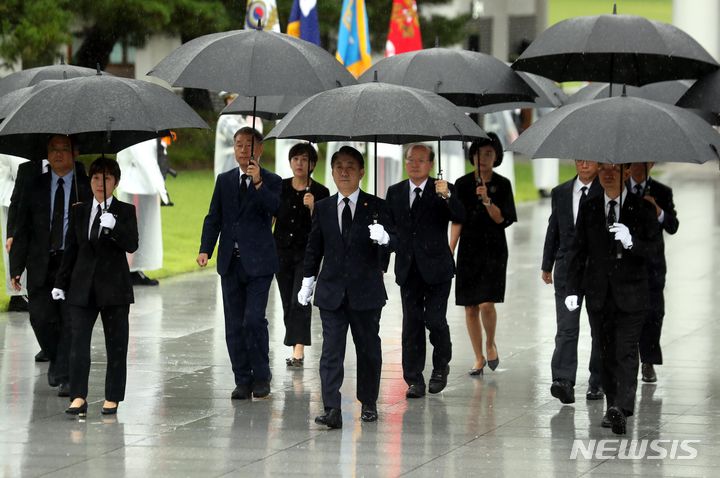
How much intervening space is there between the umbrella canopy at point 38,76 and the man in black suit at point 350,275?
273 cm

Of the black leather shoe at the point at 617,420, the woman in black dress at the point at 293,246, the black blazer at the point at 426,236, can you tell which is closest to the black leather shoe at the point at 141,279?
the woman in black dress at the point at 293,246

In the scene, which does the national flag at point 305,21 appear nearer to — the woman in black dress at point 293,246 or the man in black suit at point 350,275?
the woman in black dress at point 293,246

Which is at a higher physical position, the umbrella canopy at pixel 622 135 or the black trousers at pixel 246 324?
the umbrella canopy at pixel 622 135

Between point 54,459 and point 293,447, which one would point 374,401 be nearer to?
point 293,447

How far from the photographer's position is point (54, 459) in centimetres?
757

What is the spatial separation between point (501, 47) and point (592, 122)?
4016cm

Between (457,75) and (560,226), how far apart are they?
1412mm

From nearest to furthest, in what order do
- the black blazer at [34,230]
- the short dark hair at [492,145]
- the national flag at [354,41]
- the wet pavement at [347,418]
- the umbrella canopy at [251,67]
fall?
the wet pavement at [347,418]
the umbrella canopy at [251,67]
the black blazer at [34,230]
the short dark hair at [492,145]
the national flag at [354,41]

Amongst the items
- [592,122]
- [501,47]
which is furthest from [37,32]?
[501,47]

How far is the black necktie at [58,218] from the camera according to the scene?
9.32 metres

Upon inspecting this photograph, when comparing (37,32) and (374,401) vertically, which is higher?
(37,32)

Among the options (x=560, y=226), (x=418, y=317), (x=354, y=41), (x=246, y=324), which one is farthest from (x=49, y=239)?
(x=354, y=41)

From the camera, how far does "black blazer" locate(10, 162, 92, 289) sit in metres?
9.45

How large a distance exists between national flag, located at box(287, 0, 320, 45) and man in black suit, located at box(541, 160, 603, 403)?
382 inches
